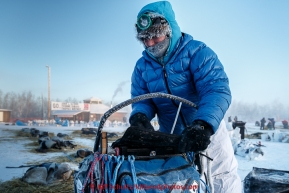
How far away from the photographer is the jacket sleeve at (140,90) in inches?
65.9

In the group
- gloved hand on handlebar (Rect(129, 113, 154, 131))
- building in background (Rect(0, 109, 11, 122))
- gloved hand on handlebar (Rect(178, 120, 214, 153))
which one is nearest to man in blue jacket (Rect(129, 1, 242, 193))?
gloved hand on handlebar (Rect(129, 113, 154, 131))

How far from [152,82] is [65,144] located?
17.7 feet

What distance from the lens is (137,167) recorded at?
0.92 metres

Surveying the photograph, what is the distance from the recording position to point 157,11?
152 cm

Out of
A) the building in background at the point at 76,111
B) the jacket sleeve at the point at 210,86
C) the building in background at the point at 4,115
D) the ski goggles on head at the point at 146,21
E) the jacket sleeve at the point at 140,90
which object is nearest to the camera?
the jacket sleeve at the point at 210,86

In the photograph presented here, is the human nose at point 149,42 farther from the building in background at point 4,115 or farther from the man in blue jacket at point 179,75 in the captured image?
the building in background at point 4,115

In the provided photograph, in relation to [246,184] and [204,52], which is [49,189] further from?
[204,52]

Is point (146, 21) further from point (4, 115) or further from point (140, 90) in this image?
point (4, 115)

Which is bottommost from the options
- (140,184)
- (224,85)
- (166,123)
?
(140,184)

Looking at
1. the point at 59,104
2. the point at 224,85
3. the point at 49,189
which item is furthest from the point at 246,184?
the point at 59,104

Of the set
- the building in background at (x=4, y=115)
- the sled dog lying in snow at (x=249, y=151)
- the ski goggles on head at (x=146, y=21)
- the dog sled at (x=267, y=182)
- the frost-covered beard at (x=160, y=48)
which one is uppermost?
the ski goggles on head at (x=146, y=21)

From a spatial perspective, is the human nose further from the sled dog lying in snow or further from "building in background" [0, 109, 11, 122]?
"building in background" [0, 109, 11, 122]

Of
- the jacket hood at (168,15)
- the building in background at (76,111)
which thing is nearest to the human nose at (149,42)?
the jacket hood at (168,15)

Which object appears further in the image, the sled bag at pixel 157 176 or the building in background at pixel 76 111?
the building in background at pixel 76 111
